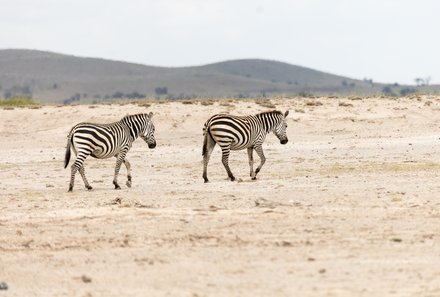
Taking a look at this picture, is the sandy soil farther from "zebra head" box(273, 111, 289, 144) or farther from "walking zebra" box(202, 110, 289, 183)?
"zebra head" box(273, 111, 289, 144)

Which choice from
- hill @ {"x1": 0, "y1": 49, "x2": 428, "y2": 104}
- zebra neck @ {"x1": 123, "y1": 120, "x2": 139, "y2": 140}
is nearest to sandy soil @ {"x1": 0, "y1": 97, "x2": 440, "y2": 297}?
zebra neck @ {"x1": 123, "y1": 120, "x2": 139, "y2": 140}

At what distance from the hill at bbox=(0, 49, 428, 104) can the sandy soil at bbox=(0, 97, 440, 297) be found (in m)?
71.3

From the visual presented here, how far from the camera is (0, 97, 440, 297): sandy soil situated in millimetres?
9500

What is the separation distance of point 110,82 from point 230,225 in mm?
94220

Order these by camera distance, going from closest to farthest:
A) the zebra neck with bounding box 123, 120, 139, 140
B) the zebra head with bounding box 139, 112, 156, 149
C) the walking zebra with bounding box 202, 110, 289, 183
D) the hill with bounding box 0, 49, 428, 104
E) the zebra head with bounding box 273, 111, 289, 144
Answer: the zebra neck with bounding box 123, 120, 139, 140 → the walking zebra with bounding box 202, 110, 289, 183 → the zebra head with bounding box 139, 112, 156, 149 → the zebra head with bounding box 273, 111, 289, 144 → the hill with bounding box 0, 49, 428, 104

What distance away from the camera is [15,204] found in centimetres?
1526

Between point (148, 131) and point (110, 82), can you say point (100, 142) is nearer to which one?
point (148, 131)

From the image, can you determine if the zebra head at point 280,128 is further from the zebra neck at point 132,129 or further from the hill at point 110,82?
the hill at point 110,82

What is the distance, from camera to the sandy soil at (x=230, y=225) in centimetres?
950

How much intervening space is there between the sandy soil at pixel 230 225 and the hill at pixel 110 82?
2807 inches

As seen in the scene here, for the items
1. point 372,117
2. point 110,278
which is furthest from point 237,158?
point 110,278

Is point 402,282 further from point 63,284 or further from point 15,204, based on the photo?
point 15,204

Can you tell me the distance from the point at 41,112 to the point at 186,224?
19.5m

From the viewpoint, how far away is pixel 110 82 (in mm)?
105562
